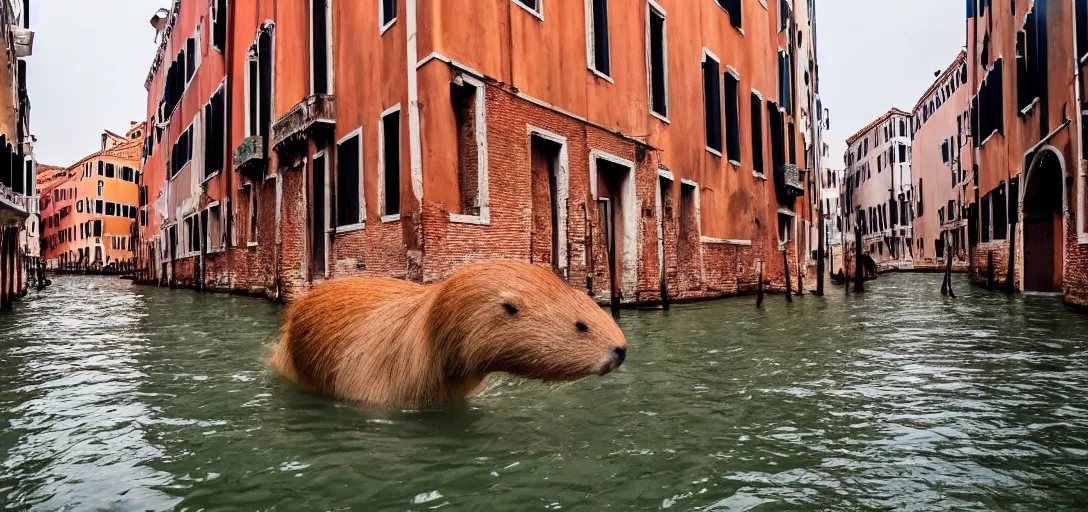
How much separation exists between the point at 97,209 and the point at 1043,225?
64365mm

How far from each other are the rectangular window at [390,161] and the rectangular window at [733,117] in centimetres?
1103

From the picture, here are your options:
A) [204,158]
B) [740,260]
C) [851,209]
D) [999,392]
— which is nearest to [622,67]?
[740,260]

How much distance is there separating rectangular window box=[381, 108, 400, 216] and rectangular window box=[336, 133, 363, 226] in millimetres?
707

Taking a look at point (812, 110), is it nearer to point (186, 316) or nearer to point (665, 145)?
point (665, 145)

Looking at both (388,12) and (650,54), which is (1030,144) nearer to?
(650,54)

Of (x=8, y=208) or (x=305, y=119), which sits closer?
(x=305, y=119)

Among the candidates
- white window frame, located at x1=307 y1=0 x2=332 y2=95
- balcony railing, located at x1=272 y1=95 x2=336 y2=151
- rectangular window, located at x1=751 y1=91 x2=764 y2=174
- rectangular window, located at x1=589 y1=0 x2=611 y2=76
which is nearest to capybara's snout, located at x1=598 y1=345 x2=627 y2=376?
balcony railing, located at x1=272 y1=95 x2=336 y2=151

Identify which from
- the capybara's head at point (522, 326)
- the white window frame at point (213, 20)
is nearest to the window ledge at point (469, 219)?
the capybara's head at point (522, 326)

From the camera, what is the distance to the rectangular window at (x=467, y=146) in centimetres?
835

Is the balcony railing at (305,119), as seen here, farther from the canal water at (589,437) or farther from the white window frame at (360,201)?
the canal water at (589,437)

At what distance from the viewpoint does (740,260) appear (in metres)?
17.4

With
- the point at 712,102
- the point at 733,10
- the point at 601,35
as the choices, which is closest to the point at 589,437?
the point at 601,35

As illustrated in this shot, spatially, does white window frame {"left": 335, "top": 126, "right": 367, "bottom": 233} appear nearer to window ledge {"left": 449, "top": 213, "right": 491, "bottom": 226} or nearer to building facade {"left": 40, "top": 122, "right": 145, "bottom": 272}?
window ledge {"left": 449, "top": 213, "right": 491, "bottom": 226}

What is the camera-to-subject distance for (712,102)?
16.1 metres
